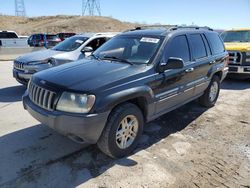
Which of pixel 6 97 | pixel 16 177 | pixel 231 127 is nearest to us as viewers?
pixel 16 177

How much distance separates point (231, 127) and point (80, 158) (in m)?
3.04

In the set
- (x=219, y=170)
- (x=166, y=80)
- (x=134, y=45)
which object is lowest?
(x=219, y=170)

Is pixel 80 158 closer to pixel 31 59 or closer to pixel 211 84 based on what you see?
pixel 211 84

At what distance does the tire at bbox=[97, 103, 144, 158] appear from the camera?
345cm

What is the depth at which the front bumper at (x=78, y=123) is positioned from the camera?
3.16 m

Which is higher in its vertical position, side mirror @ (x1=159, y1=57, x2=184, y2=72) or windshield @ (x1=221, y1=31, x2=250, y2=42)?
windshield @ (x1=221, y1=31, x2=250, y2=42)

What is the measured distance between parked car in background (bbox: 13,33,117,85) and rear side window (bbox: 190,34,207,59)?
3064 mm

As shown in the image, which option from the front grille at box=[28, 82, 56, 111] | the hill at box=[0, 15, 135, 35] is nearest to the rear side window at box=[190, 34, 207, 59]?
the front grille at box=[28, 82, 56, 111]

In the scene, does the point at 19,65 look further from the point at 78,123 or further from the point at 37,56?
the point at 78,123

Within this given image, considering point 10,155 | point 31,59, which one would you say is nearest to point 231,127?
point 10,155

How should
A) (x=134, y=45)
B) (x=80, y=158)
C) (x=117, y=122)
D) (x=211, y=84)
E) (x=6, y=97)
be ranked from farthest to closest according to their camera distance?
(x=6, y=97) → (x=211, y=84) → (x=134, y=45) → (x=80, y=158) → (x=117, y=122)

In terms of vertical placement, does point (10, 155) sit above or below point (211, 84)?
below

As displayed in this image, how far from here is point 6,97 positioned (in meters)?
6.84

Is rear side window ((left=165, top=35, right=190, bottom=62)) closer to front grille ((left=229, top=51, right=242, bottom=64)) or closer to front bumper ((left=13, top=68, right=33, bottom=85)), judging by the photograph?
front bumper ((left=13, top=68, right=33, bottom=85))
